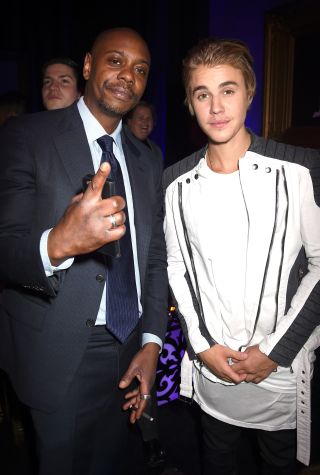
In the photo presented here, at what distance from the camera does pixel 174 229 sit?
170cm

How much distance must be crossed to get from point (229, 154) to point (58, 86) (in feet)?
6.32

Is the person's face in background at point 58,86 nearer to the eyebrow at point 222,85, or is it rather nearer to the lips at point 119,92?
the lips at point 119,92

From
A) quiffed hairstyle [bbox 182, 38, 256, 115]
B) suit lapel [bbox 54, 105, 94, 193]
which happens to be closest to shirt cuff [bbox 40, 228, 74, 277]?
suit lapel [bbox 54, 105, 94, 193]

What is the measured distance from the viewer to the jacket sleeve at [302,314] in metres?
1.44

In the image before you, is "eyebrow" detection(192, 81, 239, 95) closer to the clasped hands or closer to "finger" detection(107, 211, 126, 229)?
"finger" detection(107, 211, 126, 229)

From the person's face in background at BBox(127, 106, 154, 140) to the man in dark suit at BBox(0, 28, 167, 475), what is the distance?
114 inches

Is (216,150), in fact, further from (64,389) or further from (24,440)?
(24,440)

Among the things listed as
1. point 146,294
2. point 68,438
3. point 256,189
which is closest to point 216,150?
point 256,189

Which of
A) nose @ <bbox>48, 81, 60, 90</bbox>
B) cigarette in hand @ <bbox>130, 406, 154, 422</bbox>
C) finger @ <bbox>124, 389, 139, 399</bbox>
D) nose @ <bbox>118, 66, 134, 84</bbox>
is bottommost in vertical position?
cigarette in hand @ <bbox>130, 406, 154, 422</bbox>

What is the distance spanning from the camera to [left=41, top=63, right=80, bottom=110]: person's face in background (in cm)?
289

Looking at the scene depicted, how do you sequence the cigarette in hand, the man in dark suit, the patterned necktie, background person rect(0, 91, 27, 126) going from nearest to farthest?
the man in dark suit
the patterned necktie
the cigarette in hand
background person rect(0, 91, 27, 126)

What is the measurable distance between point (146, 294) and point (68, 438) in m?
0.63

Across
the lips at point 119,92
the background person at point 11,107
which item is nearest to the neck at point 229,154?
the lips at point 119,92

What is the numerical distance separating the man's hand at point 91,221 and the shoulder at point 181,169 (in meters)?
0.78
